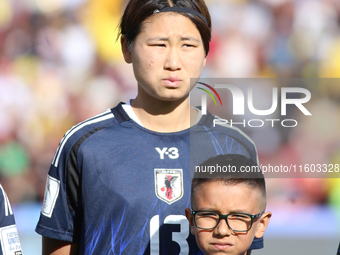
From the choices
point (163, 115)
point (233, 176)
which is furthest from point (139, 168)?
point (233, 176)

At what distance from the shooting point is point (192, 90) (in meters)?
1.81

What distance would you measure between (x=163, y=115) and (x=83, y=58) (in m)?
2.71

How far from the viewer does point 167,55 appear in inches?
62.6

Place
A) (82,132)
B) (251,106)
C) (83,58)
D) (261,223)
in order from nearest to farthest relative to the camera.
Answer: (261,223), (82,132), (251,106), (83,58)

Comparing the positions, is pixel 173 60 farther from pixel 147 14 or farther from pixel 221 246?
pixel 221 246

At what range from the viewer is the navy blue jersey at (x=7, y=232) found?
60.2 inches

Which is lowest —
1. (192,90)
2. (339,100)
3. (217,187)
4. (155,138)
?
(217,187)

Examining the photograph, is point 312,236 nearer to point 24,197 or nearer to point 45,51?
point 24,197

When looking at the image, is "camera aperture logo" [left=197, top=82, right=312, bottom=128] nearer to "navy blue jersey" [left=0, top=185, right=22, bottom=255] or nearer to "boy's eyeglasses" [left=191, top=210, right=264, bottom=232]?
"boy's eyeglasses" [left=191, top=210, right=264, bottom=232]

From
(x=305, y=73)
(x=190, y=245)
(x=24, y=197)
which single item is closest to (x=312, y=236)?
(x=305, y=73)

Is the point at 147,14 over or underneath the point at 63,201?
over

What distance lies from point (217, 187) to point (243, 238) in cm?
17

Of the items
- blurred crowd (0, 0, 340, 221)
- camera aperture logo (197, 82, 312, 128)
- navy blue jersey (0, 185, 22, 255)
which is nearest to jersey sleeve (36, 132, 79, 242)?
navy blue jersey (0, 185, 22, 255)

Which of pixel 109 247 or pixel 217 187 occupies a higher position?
pixel 217 187
